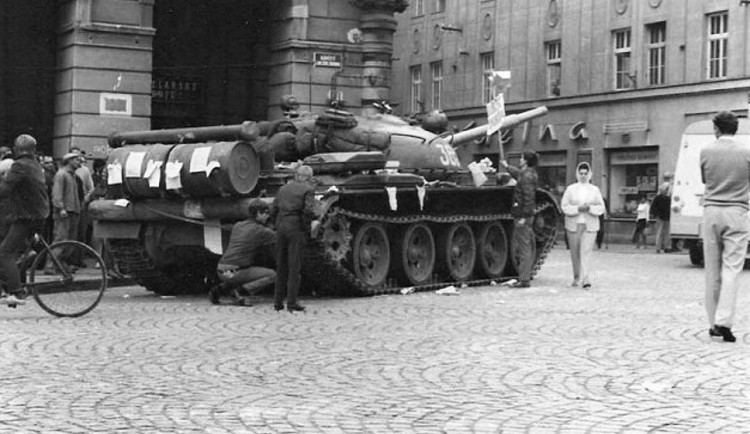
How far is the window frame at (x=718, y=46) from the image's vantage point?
3631 centimetres

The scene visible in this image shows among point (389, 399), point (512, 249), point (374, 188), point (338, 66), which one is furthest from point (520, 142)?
point (389, 399)

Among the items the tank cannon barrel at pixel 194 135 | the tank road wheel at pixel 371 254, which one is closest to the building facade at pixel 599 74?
the tank road wheel at pixel 371 254

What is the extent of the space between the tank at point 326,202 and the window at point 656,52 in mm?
20997

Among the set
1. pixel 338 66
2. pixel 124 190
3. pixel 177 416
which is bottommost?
pixel 177 416

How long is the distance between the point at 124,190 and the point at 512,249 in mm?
6191

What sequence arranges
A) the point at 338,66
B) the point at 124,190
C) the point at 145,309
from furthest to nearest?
the point at 338,66 → the point at 124,190 → the point at 145,309

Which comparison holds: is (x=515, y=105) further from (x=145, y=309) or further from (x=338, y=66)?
(x=145, y=309)

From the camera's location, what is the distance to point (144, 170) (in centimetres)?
1562

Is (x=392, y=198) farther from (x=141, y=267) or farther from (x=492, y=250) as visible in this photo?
(x=492, y=250)

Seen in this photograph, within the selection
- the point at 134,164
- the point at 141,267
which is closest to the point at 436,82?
the point at 141,267

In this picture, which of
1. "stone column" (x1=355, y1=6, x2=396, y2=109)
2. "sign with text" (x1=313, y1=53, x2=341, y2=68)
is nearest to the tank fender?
"sign with text" (x1=313, y1=53, x2=341, y2=68)

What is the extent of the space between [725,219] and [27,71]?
2181cm

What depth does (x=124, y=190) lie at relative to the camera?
52.7ft

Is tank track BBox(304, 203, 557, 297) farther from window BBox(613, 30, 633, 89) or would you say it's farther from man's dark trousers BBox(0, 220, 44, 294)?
window BBox(613, 30, 633, 89)
